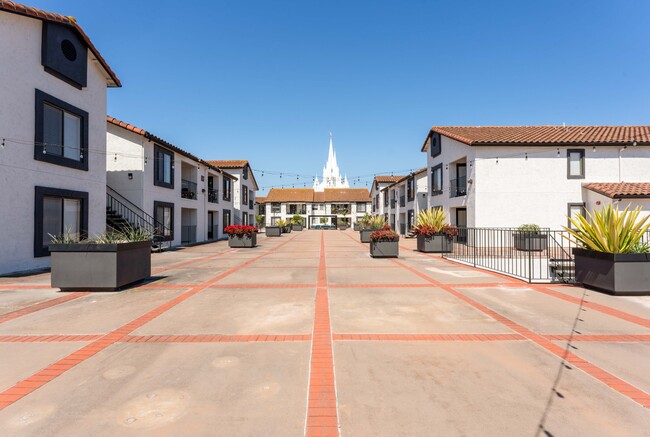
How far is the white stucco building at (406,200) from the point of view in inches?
1158

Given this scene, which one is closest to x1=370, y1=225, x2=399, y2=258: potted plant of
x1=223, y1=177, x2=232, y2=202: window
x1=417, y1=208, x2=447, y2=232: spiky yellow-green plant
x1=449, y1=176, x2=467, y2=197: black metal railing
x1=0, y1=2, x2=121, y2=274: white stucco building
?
x1=417, y1=208, x2=447, y2=232: spiky yellow-green plant

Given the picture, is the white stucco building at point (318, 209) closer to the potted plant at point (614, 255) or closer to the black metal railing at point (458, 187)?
the black metal railing at point (458, 187)

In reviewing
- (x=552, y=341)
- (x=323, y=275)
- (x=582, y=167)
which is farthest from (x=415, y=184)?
(x=552, y=341)

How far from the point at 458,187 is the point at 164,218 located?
19.5 meters

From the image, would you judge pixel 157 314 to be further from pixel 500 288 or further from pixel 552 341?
pixel 500 288

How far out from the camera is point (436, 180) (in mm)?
24969

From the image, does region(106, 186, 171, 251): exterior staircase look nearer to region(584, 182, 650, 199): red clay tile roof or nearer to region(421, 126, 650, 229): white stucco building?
region(421, 126, 650, 229): white stucco building

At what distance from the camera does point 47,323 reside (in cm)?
535

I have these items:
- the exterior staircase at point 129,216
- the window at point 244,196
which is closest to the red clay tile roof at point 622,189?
the exterior staircase at point 129,216

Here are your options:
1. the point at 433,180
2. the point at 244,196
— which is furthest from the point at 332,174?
the point at 433,180

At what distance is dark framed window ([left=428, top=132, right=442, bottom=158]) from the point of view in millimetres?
24000

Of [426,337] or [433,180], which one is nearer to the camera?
A: [426,337]

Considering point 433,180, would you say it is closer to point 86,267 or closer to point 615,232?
point 615,232

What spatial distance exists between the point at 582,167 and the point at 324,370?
21981mm
